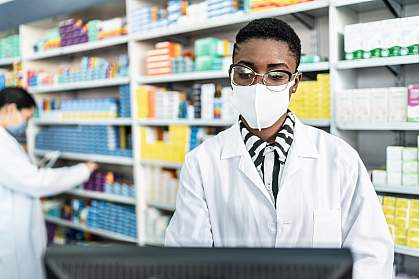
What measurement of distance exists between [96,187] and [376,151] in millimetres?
2417

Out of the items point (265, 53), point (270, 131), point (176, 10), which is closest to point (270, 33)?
point (265, 53)

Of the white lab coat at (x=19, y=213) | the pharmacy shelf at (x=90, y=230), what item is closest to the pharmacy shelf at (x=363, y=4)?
the white lab coat at (x=19, y=213)

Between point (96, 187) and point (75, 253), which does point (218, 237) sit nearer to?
point (75, 253)

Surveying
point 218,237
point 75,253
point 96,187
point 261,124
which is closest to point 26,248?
point 96,187

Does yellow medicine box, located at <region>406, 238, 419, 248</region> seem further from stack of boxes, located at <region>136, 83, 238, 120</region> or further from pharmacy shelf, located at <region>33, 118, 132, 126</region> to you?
pharmacy shelf, located at <region>33, 118, 132, 126</region>

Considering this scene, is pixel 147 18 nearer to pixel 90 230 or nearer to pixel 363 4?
pixel 363 4

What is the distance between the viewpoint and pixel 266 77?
1248 mm

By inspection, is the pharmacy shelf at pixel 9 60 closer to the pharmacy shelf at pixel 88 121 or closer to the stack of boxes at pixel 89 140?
the pharmacy shelf at pixel 88 121

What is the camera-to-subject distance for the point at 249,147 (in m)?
1.35

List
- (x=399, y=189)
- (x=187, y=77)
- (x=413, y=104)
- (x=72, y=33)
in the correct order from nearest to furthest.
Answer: (x=413, y=104) < (x=399, y=189) < (x=187, y=77) < (x=72, y=33)

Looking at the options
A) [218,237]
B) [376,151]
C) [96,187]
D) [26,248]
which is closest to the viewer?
[218,237]

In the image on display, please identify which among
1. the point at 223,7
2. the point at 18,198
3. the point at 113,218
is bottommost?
the point at 113,218

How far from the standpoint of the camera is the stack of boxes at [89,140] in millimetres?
3393

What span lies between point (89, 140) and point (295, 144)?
8.60 ft
